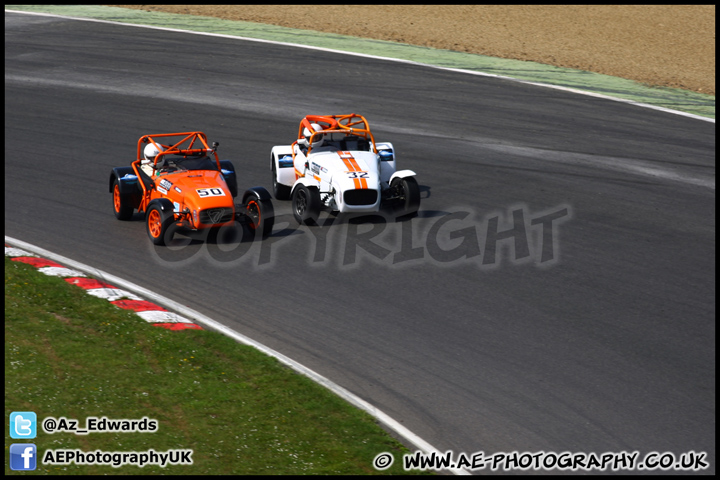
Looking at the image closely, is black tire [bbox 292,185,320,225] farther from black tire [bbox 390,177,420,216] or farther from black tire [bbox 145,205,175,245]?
black tire [bbox 145,205,175,245]

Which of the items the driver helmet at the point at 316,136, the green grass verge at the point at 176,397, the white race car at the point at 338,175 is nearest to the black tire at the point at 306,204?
the white race car at the point at 338,175

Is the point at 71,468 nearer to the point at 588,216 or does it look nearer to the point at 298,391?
the point at 298,391

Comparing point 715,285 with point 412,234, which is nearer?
point 715,285

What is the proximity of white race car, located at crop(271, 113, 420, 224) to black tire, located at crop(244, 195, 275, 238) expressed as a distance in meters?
0.70

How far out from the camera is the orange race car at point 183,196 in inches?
508

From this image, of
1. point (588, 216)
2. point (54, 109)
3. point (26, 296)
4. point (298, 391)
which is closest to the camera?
point (298, 391)

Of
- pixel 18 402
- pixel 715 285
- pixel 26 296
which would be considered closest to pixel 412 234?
pixel 715 285

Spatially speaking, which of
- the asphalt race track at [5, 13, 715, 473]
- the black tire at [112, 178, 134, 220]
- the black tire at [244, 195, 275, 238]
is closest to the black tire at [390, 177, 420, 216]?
the asphalt race track at [5, 13, 715, 473]

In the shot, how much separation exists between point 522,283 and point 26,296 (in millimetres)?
6475

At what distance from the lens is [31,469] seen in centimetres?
734

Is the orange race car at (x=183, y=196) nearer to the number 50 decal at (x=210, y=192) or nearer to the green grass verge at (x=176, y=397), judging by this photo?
the number 50 decal at (x=210, y=192)

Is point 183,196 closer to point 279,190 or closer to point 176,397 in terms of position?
point 279,190

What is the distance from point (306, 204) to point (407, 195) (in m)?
1.66

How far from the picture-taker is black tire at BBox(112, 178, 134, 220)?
45.2 feet
